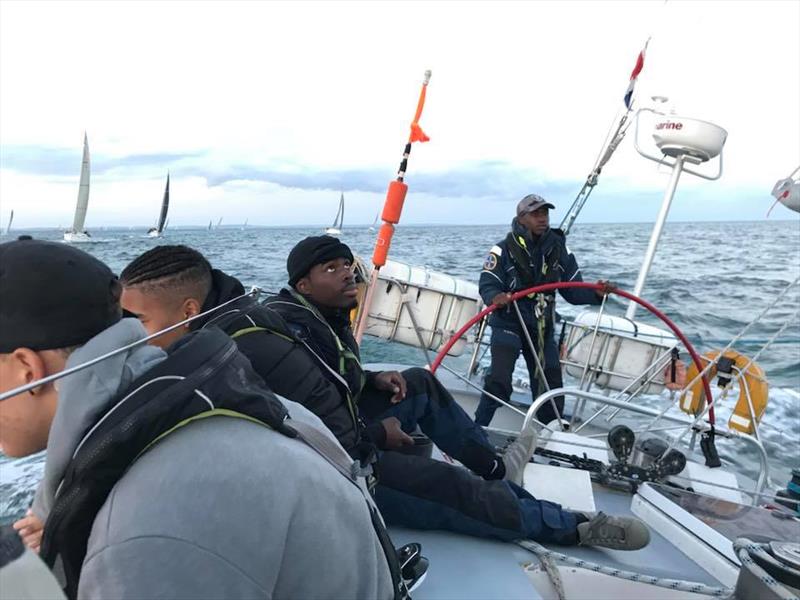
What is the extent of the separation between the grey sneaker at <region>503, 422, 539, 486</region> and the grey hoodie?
185 centimetres

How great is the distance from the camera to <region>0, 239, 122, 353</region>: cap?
30.9 inches

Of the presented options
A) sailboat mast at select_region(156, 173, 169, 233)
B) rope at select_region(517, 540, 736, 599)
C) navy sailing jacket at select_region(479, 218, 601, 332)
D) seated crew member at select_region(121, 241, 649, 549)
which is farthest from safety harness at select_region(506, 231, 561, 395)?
sailboat mast at select_region(156, 173, 169, 233)

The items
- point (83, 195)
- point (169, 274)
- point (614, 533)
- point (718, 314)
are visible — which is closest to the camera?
point (169, 274)

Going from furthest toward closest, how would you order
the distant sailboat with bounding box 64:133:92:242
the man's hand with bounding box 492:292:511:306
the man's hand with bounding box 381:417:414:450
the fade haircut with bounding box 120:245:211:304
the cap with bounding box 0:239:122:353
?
the distant sailboat with bounding box 64:133:92:242 < the man's hand with bounding box 492:292:511:306 < the man's hand with bounding box 381:417:414:450 < the fade haircut with bounding box 120:245:211:304 < the cap with bounding box 0:239:122:353

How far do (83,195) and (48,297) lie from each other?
109ft

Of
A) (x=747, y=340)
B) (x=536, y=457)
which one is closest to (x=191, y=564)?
(x=536, y=457)

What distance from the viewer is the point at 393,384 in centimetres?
258

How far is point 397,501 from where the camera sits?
212cm

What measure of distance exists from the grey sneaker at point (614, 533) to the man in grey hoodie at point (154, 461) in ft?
5.11

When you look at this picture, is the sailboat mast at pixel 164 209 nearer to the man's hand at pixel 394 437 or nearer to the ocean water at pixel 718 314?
the ocean water at pixel 718 314

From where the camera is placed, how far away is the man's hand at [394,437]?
2.39 metres

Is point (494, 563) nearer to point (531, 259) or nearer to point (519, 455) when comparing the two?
point (519, 455)

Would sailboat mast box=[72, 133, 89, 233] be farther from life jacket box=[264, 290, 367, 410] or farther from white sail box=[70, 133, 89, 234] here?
life jacket box=[264, 290, 367, 410]

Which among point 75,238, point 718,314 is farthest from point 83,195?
point 718,314
